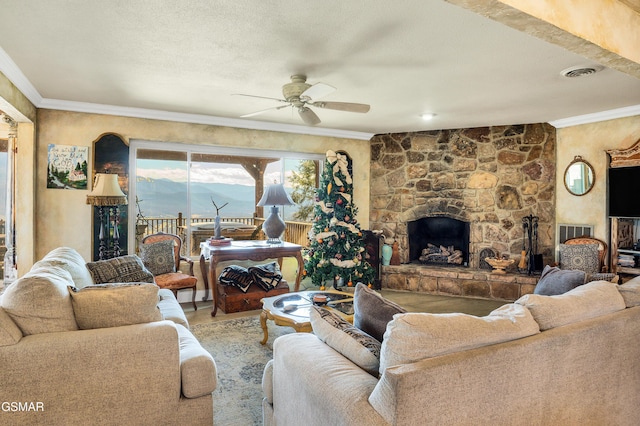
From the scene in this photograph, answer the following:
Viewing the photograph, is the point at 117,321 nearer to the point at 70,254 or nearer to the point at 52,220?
the point at 70,254

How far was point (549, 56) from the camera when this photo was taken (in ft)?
9.46

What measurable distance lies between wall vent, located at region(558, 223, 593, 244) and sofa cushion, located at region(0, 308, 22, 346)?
18.8ft

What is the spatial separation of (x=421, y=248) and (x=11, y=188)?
5.62 m

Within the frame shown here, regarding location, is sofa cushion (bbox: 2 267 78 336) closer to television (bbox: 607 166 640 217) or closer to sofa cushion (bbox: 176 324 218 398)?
sofa cushion (bbox: 176 324 218 398)

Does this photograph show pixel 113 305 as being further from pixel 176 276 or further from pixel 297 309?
pixel 176 276

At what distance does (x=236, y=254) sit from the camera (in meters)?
4.55

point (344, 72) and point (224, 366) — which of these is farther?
point (344, 72)

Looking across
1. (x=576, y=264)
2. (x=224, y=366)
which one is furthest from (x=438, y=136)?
(x=224, y=366)

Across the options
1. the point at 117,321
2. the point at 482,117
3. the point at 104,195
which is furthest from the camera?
the point at 482,117

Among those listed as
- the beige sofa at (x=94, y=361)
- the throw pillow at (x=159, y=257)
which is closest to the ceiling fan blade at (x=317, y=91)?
the beige sofa at (x=94, y=361)

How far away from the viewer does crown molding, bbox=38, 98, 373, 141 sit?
170 inches

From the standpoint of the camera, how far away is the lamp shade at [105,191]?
4.16 meters

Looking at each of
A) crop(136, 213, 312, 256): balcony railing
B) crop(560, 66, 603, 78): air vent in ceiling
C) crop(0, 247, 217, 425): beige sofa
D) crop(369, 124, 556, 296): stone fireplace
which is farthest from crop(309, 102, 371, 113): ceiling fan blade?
crop(369, 124, 556, 296): stone fireplace

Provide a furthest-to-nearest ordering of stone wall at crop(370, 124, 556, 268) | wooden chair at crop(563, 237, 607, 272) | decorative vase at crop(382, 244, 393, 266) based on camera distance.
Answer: decorative vase at crop(382, 244, 393, 266), stone wall at crop(370, 124, 556, 268), wooden chair at crop(563, 237, 607, 272)
